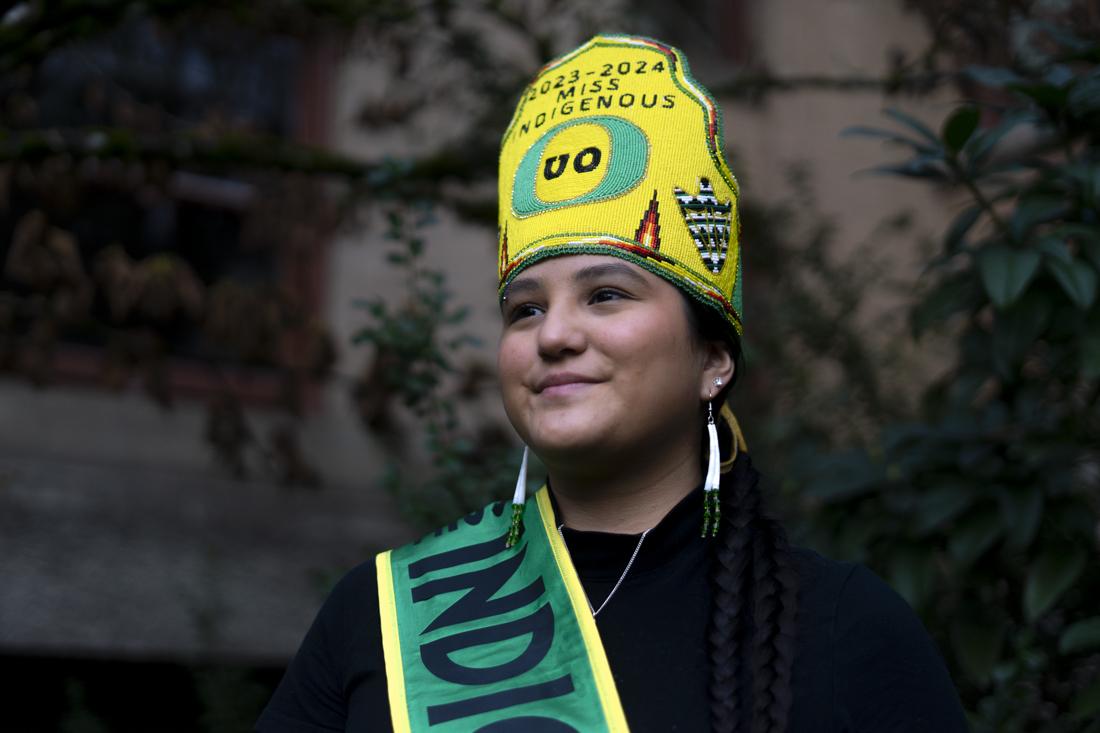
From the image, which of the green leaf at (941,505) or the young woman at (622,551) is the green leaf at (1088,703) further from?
the young woman at (622,551)

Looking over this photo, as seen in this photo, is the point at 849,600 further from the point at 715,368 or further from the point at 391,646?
the point at 391,646

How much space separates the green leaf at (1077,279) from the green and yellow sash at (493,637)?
3.97 ft

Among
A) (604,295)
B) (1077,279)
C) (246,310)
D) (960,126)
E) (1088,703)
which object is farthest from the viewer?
(246,310)

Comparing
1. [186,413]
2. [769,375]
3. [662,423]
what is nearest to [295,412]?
[186,413]

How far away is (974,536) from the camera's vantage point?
2.80 meters

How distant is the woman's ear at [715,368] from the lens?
1977 millimetres

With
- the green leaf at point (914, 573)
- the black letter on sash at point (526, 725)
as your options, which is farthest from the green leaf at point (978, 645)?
the black letter on sash at point (526, 725)

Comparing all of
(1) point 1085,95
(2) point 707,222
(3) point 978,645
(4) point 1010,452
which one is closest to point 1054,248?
(1) point 1085,95

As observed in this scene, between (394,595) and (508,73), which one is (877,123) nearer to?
(508,73)

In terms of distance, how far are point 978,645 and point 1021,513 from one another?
0.33 m

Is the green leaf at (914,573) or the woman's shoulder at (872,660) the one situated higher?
the green leaf at (914,573)

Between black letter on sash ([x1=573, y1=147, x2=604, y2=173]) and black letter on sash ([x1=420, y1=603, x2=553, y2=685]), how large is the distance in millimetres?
672

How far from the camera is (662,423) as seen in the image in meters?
1.88

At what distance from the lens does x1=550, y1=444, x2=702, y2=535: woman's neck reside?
1934mm
